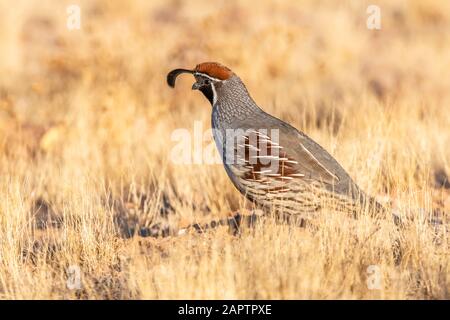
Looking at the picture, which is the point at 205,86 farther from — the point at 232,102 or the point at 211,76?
the point at 232,102

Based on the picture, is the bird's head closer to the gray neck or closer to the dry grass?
the gray neck

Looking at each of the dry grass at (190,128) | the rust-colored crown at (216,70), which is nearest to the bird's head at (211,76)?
the rust-colored crown at (216,70)

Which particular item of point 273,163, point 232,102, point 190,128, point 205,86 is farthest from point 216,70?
point 190,128

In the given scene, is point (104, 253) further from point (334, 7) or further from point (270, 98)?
point (334, 7)

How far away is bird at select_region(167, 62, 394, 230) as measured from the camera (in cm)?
651

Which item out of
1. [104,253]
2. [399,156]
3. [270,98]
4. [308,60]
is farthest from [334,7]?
[104,253]

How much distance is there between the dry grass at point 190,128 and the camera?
539 centimetres

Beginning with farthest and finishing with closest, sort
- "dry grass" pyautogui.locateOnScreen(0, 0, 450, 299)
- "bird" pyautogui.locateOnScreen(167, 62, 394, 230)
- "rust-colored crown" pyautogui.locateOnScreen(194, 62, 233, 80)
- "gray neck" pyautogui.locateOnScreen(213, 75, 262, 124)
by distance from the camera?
"rust-colored crown" pyautogui.locateOnScreen(194, 62, 233, 80), "gray neck" pyautogui.locateOnScreen(213, 75, 262, 124), "bird" pyautogui.locateOnScreen(167, 62, 394, 230), "dry grass" pyautogui.locateOnScreen(0, 0, 450, 299)

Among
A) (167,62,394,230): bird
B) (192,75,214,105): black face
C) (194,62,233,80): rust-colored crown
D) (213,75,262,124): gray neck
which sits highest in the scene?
(194,62,233,80): rust-colored crown

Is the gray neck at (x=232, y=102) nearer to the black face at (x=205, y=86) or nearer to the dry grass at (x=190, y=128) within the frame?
the black face at (x=205, y=86)

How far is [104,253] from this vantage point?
611 cm

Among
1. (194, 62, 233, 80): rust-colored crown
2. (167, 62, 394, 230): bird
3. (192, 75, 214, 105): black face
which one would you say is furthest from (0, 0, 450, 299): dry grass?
(194, 62, 233, 80): rust-colored crown

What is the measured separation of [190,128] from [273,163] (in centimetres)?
356

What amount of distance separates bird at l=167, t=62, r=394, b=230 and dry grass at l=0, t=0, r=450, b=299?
43 cm
